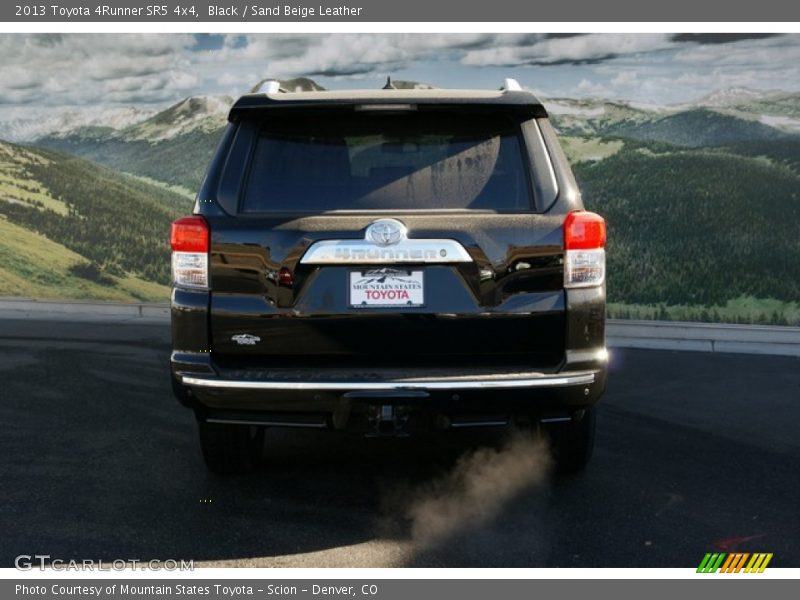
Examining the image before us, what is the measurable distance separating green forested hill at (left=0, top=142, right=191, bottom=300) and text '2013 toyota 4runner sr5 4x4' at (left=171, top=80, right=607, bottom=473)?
9.88m

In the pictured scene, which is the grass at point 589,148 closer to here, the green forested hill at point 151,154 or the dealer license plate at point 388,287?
the green forested hill at point 151,154

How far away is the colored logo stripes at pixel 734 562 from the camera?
4645 millimetres

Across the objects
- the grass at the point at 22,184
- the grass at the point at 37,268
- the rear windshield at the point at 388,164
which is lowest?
the grass at the point at 37,268

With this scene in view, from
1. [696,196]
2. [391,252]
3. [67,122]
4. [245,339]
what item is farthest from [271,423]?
[67,122]

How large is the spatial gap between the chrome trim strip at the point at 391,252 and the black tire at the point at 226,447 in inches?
50.0

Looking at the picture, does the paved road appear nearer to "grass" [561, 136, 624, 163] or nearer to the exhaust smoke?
the exhaust smoke

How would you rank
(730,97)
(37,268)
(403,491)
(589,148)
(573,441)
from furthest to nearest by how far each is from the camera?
1. (37,268)
2. (589,148)
3. (730,97)
4. (573,441)
5. (403,491)

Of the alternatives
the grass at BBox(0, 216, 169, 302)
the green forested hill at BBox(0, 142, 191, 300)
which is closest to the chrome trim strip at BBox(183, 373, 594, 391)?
the green forested hill at BBox(0, 142, 191, 300)

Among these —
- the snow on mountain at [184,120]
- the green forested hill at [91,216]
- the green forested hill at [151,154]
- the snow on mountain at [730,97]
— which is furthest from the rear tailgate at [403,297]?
the green forested hill at [151,154]

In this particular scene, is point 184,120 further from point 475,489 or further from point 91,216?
point 475,489

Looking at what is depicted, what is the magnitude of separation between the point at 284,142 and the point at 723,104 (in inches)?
357

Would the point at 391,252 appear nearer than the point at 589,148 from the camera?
Yes

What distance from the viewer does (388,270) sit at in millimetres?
5004

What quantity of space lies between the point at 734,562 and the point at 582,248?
1.52 meters
